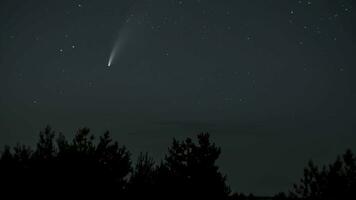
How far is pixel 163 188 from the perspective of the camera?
18.5 m

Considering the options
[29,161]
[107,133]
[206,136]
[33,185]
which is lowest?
[33,185]

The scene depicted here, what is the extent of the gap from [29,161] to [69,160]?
7.34 feet

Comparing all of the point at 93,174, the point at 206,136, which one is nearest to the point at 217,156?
the point at 206,136

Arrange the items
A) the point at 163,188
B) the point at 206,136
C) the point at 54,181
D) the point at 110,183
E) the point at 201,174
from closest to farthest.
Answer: the point at 54,181, the point at 110,183, the point at 163,188, the point at 201,174, the point at 206,136

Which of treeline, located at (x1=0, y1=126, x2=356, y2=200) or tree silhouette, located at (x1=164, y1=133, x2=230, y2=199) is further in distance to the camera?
tree silhouette, located at (x1=164, y1=133, x2=230, y2=199)

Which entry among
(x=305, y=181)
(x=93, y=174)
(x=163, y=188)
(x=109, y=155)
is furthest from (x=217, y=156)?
(x=93, y=174)

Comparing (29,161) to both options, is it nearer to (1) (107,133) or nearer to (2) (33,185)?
(2) (33,185)

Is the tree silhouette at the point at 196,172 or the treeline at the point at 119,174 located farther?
the tree silhouette at the point at 196,172

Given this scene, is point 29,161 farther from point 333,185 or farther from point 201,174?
point 333,185

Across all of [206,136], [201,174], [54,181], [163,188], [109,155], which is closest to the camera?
[54,181]

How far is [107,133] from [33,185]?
146 inches

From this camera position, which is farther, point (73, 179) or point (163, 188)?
point (163, 188)

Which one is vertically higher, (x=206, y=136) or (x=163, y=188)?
(x=206, y=136)

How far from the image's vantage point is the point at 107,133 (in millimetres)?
15141
